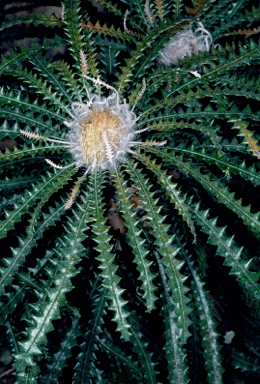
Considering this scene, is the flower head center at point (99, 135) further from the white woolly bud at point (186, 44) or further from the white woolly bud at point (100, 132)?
the white woolly bud at point (186, 44)

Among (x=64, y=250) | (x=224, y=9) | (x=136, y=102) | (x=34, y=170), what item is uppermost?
(x=224, y=9)

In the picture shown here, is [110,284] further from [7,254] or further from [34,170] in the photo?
[7,254]

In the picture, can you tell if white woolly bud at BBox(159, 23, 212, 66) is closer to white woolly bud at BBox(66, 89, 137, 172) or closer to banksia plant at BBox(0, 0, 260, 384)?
banksia plant at BBox(0, 0, 260, 384)

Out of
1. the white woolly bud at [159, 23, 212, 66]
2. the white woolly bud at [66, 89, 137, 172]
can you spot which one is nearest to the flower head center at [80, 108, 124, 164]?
the white woolly bud at [66, 89, 137, 172]

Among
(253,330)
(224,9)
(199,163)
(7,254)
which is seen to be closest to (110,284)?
(199,163)

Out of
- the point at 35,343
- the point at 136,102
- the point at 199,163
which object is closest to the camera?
the point at 35,343

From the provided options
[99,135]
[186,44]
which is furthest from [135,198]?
[186,44]

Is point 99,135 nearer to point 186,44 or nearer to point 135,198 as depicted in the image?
point 135,198

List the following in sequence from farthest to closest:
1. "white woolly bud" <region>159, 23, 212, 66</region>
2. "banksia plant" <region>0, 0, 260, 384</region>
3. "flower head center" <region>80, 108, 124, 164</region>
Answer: "white woolly bud" <region>159, 23, 212, 66</region> < "flower head center" <region>80, 108, 124, 164</region> < "banksia plant" <region>0, 0, 260, 384</region>

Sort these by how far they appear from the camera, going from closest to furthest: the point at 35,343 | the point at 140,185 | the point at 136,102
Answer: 1. the point at 35,343
2. the point at 140,185
3. the point at 136,102
